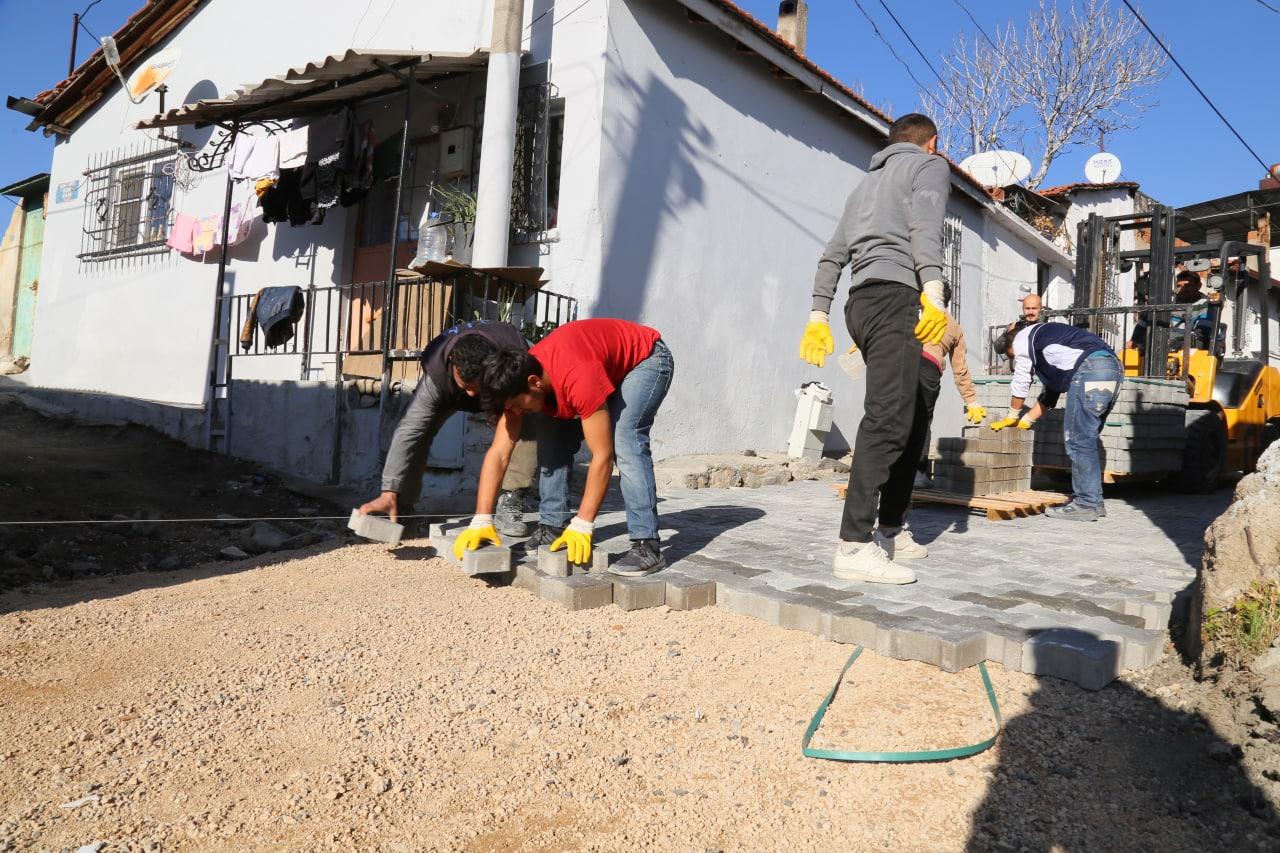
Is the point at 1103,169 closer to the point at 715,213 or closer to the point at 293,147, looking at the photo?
the point at 715,213

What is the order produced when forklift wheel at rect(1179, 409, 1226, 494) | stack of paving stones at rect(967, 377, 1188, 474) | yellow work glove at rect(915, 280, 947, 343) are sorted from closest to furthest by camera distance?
yellow work glove at rect(915, 280, 947, 343) → stack of paving stones at rect(967, 377, 1188, 474) → forklift wheel at rect(1179, 409, 1226, 494)

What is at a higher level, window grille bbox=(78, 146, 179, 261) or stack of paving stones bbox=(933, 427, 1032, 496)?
window grille bbox=(78, 146, 179, 261)

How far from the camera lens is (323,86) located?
795cm

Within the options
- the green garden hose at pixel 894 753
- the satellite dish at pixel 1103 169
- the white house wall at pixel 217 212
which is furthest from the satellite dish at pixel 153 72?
the satellite dish at pixel 1103 169

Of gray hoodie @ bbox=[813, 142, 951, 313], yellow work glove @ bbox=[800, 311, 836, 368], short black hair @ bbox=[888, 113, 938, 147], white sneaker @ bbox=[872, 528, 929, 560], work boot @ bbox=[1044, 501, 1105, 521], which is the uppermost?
short black hair @ bbox=[888, 113, 938, 147]

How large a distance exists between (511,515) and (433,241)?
3.73 meters

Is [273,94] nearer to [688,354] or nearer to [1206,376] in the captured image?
[688,354]

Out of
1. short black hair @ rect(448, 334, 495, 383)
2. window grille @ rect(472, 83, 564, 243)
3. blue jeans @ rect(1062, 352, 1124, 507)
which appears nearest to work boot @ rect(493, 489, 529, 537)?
short black hair @ rect(448, 334, 495, 383)

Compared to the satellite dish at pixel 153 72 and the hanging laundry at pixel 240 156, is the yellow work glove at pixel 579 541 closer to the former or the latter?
the hanging laundry at pixel 240 156

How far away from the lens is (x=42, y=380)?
41.4 ft

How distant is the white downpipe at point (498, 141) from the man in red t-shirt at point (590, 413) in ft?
11.5

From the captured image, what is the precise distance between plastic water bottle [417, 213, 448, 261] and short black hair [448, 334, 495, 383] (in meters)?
4.11

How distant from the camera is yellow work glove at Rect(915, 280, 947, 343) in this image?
354 cm

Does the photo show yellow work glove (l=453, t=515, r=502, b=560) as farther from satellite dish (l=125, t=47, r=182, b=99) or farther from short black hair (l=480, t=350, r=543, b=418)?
satellite dish (l=125, t=47, r=182, b=99)
